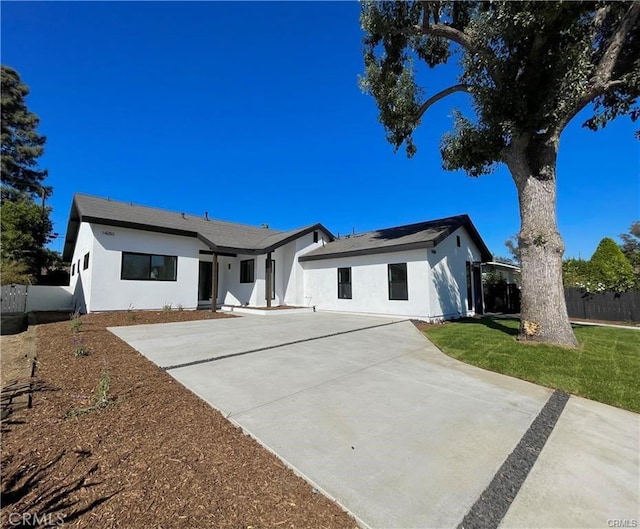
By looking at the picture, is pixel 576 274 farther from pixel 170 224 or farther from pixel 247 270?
pixel 170 224

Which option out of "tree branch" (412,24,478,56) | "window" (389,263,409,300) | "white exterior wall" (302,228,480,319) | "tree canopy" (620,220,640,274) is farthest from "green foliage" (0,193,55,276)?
"tree canopy" (620,220,640,274)

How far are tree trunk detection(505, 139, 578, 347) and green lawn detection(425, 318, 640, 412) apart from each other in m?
0.53

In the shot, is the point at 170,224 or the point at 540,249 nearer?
the point at 540,249

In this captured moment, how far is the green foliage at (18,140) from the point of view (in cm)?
2392

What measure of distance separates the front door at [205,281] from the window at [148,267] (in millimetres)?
3017

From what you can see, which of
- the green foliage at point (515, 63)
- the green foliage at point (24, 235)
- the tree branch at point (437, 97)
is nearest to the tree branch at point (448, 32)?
the green foliage at point (515, 63)

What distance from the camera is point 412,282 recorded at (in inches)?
464

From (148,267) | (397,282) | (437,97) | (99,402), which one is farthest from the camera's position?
(148,267)

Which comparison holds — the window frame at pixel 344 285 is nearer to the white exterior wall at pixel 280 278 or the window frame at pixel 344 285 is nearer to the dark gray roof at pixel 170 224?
the white exterior wall at pixel 280 278

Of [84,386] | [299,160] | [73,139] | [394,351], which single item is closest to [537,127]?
[394,351]

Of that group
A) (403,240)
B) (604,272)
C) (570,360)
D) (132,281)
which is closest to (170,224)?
(132,281)

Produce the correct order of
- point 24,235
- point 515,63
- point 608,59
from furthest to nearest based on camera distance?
point 24,235 < point 515,63 < point 608,59

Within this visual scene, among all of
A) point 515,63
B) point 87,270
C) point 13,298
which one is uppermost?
point 515,63

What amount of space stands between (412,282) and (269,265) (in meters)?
7.13
